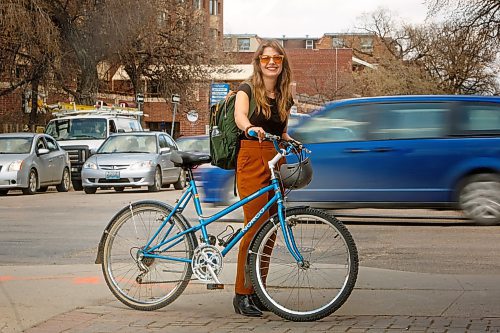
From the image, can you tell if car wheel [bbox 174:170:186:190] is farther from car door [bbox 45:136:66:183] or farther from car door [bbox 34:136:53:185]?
car door [bbox 34:136:53:185]

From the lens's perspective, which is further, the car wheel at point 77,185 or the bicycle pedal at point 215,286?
the car wheel at point 77,185

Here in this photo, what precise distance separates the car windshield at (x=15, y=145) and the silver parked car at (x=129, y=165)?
5.77ft

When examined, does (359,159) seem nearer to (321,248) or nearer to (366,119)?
(366,119)

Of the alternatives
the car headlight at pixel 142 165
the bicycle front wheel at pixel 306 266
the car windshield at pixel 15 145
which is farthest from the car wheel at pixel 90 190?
the bicycle front wheel at pixel 306 266

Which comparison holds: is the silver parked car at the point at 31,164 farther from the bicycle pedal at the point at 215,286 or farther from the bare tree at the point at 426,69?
the bare tree at the point at 426,69

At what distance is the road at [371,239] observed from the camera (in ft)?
35.0

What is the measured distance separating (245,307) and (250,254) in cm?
41

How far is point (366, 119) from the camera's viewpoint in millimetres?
14297

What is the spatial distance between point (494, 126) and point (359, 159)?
189cm

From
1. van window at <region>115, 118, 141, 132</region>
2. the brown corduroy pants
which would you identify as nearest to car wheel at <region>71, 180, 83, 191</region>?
van window at <region>115, 118, 141, 132</region>

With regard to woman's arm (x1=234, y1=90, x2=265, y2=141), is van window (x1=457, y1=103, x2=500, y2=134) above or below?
below

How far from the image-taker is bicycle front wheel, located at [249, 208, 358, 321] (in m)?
6.80

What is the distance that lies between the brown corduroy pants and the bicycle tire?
0.40 metres

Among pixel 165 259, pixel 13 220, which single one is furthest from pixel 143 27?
pixel 165 259
